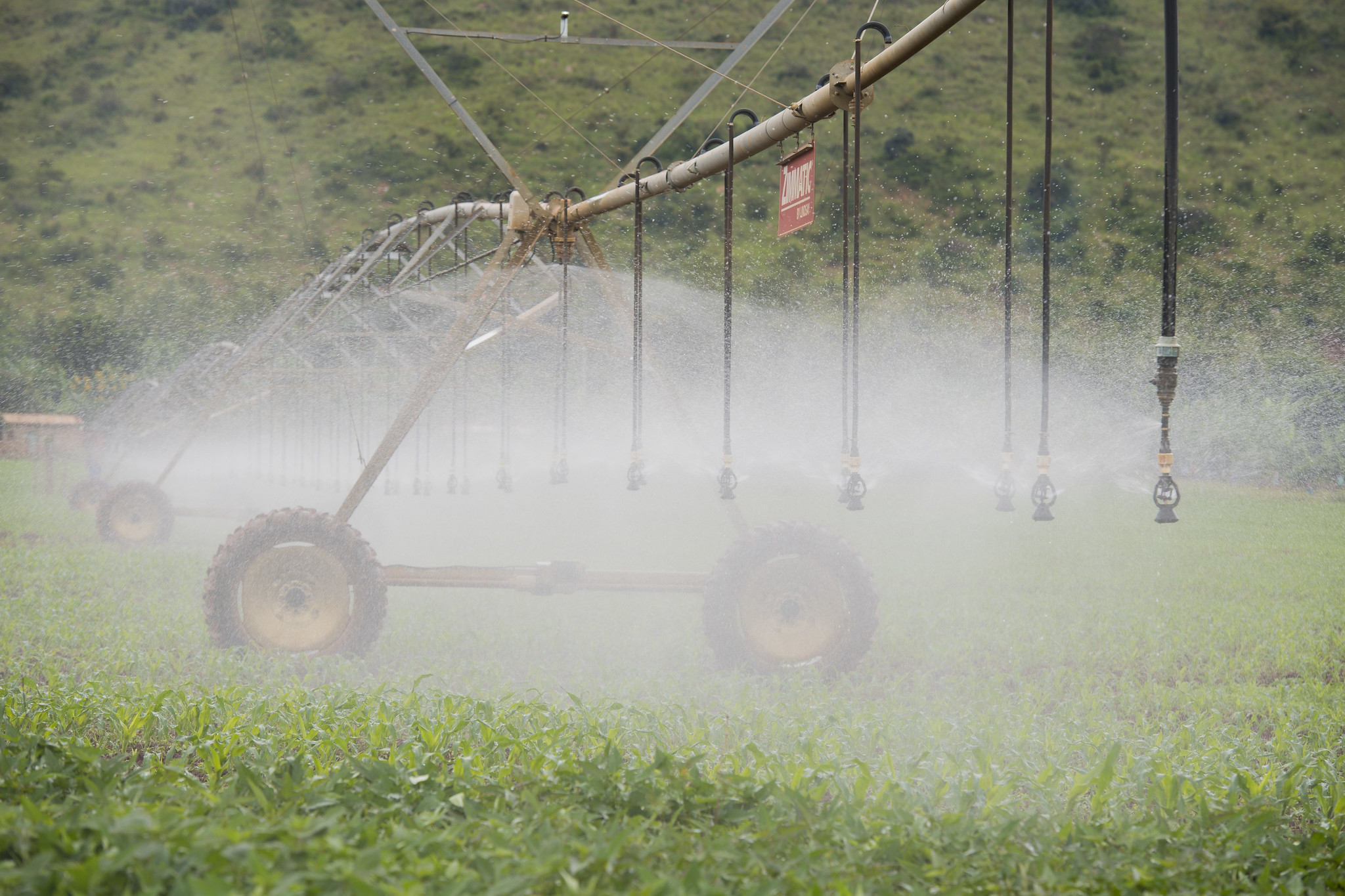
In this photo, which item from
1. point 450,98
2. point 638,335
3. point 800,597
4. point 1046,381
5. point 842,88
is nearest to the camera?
point 1046,381

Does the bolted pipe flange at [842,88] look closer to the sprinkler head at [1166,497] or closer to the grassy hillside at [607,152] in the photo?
the sprinkler head at [1166,497]

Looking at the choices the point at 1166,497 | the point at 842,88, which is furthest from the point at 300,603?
the point at 1166,497

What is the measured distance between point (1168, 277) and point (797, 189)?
1985 mm

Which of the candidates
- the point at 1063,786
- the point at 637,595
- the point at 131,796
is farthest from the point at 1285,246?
the point at 131,796

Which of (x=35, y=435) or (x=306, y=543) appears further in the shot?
(x=35, y=435)

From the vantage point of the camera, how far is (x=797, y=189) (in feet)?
15.4

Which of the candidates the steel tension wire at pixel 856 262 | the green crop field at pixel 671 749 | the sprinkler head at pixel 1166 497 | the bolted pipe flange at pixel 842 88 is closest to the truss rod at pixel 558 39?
the bolted pipe flange at pixel 842 88

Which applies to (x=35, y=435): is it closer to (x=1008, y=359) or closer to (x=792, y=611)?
(x=792, y=611)

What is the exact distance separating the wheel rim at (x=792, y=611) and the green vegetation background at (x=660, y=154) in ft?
60.4

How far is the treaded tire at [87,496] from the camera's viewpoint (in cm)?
1389

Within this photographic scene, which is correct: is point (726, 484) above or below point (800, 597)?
above

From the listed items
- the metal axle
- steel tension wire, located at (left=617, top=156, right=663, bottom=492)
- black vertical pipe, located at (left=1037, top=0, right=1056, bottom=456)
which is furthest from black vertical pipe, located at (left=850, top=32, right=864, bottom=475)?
the metal axle

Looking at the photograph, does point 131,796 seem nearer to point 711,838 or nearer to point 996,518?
point 711,838

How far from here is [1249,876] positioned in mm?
2535
